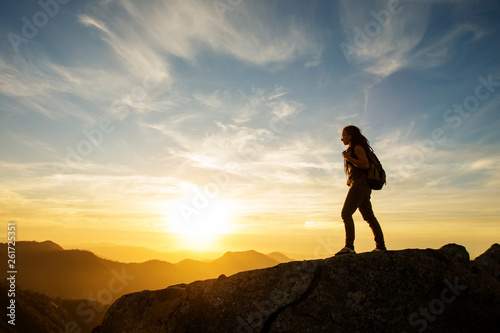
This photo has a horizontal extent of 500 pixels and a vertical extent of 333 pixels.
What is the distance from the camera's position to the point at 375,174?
646 centimetres

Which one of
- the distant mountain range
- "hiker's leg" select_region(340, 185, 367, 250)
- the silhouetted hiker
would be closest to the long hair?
the silhouetted hiker

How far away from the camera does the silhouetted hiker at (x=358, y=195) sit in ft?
21.0

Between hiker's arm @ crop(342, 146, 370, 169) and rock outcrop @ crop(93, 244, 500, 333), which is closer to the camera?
rock outcrop @ crop(93, 244, 500, 333)

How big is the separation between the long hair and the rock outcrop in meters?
2.44

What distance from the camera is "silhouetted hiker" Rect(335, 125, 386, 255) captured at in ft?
21.0

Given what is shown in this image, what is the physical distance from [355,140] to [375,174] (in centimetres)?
100

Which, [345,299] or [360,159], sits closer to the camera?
[345,299]

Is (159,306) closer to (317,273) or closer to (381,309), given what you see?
(317,273)

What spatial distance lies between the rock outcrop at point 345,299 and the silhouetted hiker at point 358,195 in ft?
2.91

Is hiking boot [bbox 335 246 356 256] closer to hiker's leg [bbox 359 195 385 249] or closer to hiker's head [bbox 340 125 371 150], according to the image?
hiker's leg [bbox 359 195 385 249]

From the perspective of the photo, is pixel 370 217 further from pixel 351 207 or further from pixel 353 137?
pixel 353 137

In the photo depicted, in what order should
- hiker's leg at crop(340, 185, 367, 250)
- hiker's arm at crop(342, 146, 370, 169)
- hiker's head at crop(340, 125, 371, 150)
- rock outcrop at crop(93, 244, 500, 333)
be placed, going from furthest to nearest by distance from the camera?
hiker's head at crop(340, 125, 371, 150)
hiker's leg at crop(340, 185, 367, 250)
hiker's arm at crop(342, 146, 370, 169)
rock outcrop at crop(93, 244, 500, 333)

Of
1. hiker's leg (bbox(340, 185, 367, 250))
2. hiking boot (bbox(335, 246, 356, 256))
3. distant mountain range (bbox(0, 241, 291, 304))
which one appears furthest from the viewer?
distant mountain range (bbox(0, 241, 291, 304))

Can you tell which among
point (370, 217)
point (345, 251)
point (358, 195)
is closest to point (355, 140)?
point (358, 195)
